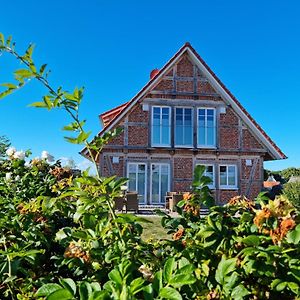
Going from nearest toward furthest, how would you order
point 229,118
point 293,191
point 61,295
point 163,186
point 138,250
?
point 61,295 < point 138,250 < point 293,191 < point 163,186 < point 229,118

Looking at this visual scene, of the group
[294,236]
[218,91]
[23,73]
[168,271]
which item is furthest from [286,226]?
[218,91]

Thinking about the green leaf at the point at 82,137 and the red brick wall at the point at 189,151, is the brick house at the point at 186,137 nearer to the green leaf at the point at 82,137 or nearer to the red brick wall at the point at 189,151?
the red brick wall at the point at 189,151

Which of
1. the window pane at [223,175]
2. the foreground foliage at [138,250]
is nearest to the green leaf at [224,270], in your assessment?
the foreground foliage at [138,250]

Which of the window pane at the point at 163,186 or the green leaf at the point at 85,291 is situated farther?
the window pane at the point at 163,186

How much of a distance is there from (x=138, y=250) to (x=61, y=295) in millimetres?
490

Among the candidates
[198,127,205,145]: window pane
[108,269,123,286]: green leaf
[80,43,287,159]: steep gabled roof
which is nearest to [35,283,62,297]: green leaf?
[108,269,123,286]: green leaf

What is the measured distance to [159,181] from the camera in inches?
655

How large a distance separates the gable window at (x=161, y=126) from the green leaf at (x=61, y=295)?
1576cm

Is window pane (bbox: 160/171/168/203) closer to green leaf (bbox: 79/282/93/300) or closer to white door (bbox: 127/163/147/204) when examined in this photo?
white door (bbox: 127/163/147/204)

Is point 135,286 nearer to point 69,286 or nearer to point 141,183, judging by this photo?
point 69,286

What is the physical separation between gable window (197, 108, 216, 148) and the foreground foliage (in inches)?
609

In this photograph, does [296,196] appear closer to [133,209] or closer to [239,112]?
[239,112]

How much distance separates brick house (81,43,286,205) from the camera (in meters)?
16.5

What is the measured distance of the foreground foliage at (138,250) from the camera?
97 cm
